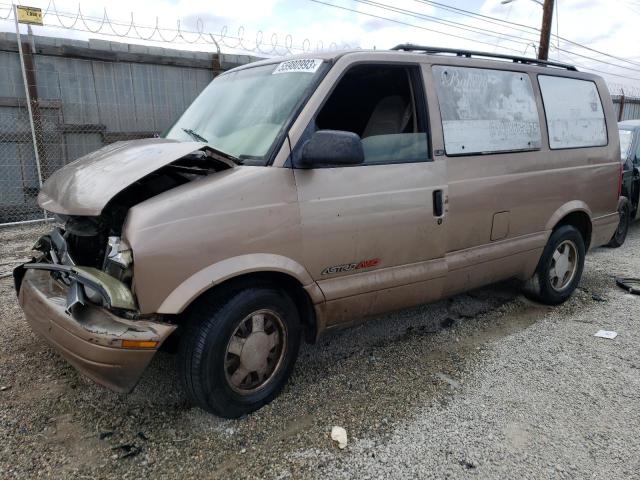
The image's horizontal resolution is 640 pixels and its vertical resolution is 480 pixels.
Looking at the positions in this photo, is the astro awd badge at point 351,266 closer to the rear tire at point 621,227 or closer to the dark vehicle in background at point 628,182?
the dark vehicle in background at point 628,182

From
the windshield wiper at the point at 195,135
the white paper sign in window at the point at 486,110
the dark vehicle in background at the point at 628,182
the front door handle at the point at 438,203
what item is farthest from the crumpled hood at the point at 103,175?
the dark vehicle in background at the point at 628,182

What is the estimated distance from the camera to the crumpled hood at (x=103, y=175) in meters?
2.51

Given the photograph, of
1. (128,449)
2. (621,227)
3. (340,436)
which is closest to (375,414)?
(340,436)

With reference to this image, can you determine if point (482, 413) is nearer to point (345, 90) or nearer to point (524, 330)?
point (524, 330)

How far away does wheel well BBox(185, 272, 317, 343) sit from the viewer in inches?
104

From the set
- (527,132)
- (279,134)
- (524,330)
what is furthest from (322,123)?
(524,330)

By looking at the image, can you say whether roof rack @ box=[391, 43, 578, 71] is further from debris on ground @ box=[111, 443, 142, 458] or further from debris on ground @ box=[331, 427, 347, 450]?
debris on ground @ box=[111, 443, 142, 458]

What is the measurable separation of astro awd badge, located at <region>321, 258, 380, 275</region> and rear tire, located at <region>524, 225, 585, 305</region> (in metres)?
2.03

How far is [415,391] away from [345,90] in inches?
83.7

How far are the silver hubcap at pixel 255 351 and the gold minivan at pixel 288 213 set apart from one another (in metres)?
0.01

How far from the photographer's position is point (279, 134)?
283cm

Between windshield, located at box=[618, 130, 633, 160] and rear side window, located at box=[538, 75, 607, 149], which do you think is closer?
rear side window, located at box=[538, 75, 607, 149]

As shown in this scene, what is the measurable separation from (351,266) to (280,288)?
476mm

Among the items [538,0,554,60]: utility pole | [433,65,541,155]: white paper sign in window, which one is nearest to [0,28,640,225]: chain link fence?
[433,65,541,155]: white paper sign in window
